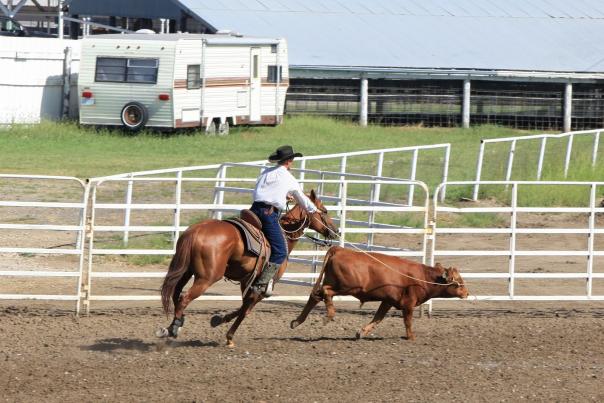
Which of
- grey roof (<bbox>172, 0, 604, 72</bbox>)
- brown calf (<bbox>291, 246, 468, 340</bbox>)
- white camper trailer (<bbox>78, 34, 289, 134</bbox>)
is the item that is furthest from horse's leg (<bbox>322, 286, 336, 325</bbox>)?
grey roof (<bbox>172, 0, 604, 72</bbox>)

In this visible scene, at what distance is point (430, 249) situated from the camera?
1220 centimetres

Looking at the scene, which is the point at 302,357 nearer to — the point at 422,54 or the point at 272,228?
the point at 272,228

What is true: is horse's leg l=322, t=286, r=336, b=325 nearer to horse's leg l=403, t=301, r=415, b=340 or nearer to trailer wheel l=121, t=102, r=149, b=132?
horse's leg l=403, t=301, r=415, b=340

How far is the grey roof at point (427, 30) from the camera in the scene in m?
34.8

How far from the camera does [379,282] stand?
1080 cm

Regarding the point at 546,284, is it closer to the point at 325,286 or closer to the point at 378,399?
the point at 325,286

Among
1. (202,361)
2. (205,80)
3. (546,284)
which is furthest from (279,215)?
(205,80)

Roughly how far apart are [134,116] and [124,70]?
1097 mm

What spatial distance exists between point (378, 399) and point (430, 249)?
3.79 metres

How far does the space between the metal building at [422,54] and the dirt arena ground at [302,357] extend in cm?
2146

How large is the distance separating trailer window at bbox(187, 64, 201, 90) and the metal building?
200 inches

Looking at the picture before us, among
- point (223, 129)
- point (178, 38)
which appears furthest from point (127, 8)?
point (178, 38)

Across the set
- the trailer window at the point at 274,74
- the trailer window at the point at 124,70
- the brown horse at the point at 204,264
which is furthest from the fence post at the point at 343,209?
the trailer window at the point at 274,74

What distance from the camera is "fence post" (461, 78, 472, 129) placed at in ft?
109
